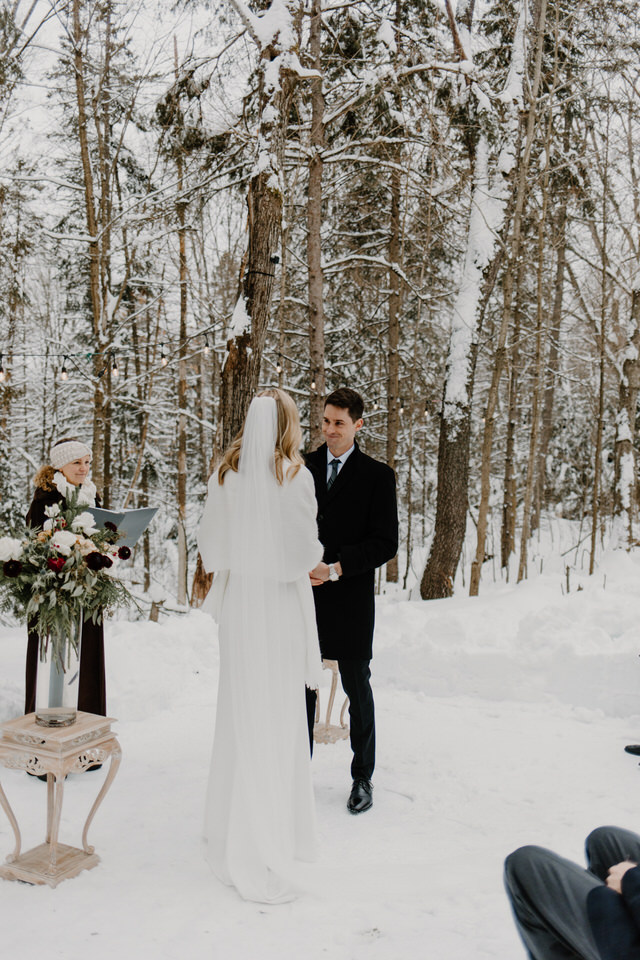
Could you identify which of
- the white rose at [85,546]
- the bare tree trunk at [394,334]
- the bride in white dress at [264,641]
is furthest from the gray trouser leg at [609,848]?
the bare tree trunk at [394,334]

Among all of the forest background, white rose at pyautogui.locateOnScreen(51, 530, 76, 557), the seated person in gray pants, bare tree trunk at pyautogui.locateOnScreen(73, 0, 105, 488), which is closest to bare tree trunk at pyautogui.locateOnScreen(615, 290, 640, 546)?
the forest background

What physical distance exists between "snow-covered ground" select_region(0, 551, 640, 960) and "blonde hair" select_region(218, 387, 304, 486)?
1774mm

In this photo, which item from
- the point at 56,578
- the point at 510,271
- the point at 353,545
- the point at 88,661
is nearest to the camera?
the point at 56,578

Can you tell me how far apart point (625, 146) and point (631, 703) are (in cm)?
1029

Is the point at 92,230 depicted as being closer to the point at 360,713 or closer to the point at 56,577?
the point at 56,577

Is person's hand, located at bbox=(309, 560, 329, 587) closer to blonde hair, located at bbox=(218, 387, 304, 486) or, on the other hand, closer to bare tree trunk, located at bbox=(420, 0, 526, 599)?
blonde hair, located at bbox=(218, 387, 304, 486)

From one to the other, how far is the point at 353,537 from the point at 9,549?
1.77 meters

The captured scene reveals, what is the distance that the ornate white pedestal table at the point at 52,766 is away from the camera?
3018mm

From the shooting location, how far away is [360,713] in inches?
156

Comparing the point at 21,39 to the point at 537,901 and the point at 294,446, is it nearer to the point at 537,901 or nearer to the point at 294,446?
the point at 294,446

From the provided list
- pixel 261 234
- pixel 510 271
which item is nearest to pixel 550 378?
pixel 510 271

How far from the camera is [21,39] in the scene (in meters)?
9.10

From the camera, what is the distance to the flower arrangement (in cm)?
311

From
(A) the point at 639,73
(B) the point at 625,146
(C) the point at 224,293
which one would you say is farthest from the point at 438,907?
(C) the point at 224,293
